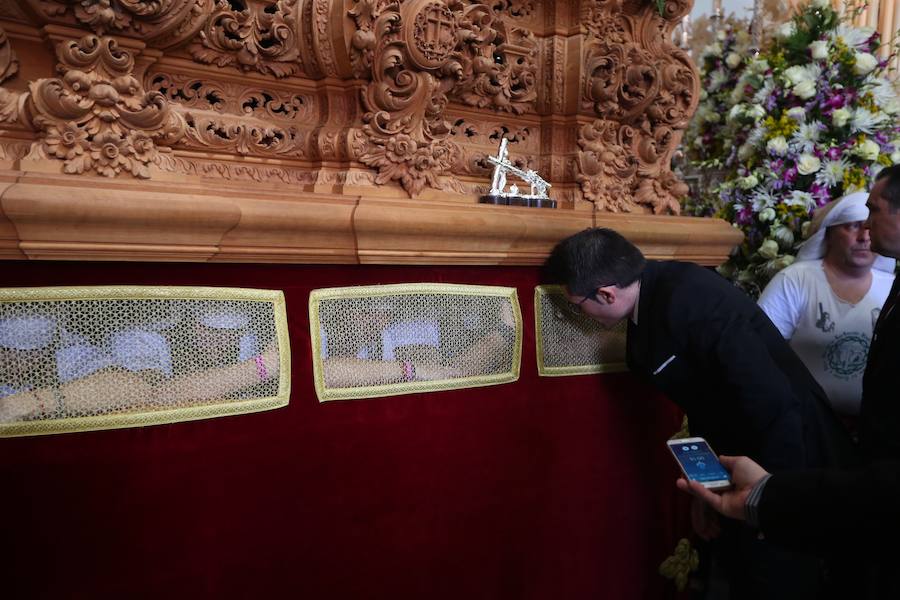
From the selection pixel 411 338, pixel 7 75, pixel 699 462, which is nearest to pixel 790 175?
pixel 699 462

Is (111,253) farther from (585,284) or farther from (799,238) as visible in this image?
(799,238)

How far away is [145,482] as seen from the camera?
1.42m

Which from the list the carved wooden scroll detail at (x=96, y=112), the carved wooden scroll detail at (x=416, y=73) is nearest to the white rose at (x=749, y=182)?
the carved wooden scroll detail at (x=416, y=73)

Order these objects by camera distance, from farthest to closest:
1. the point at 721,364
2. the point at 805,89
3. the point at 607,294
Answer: the point at 805,89
the point at 607,294
the point at 721,364

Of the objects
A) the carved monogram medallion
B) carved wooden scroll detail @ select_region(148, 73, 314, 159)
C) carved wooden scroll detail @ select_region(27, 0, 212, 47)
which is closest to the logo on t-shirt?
the carved monogram medallion

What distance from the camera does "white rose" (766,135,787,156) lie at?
9.70ft

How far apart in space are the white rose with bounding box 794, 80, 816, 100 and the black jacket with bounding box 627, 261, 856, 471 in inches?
55.5

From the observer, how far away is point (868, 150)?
2.85 m

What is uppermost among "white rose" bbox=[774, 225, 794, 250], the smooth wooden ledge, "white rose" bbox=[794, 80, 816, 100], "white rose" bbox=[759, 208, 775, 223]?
"white rose" bbox=[794, 80, 816, 100]

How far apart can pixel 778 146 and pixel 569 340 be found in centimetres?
151

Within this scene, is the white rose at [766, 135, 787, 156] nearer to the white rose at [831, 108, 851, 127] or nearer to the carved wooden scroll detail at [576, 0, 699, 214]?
the white rose at [831, 108, 851, 127]

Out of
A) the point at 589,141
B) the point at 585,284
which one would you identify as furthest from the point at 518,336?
the point at 589,141

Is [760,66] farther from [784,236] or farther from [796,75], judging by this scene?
[784,236]

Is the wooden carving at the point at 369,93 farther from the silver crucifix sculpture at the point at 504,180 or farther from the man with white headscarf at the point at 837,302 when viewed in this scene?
the man with white headscarf at the point at 837,302
